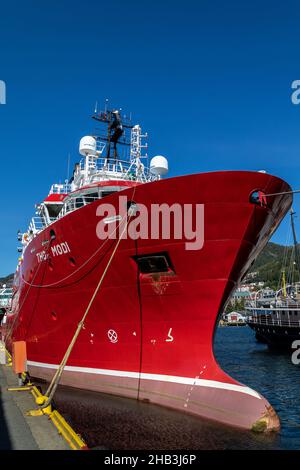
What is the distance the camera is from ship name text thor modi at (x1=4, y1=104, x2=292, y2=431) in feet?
35.6

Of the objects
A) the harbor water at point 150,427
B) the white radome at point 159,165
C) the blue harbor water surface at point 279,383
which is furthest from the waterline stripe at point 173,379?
the white radome at point 159,165

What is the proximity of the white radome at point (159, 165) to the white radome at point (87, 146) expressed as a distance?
9.26 feet

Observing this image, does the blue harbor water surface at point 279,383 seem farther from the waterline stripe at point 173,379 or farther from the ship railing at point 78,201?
the ship railing at point 78,201

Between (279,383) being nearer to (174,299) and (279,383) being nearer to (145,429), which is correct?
(174,299)

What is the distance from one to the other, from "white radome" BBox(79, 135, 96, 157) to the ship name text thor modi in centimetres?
554

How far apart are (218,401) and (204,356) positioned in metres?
1.20

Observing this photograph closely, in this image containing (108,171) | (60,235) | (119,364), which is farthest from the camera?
(108,171)

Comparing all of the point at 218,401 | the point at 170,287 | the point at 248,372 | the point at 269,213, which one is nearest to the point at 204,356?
the point at 218,401

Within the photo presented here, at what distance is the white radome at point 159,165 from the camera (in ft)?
60.9

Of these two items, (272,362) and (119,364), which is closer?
(119,364)

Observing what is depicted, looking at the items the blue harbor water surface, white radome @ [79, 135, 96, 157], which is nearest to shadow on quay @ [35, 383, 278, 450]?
the blue harbor water surface

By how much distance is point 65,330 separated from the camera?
1464 cm

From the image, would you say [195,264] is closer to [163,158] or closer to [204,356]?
[204,356]

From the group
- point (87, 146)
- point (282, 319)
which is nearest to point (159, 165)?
point (87, 146)
